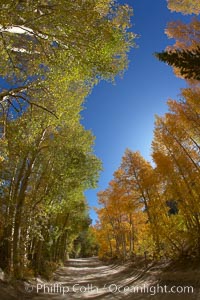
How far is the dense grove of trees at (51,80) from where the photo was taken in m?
6.77

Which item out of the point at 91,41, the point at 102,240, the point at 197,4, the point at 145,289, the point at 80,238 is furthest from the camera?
the point at 80,238

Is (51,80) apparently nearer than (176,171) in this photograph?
Yes

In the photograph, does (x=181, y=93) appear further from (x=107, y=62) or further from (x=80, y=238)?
(x=80, y=238)

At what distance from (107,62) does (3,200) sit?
325 inches

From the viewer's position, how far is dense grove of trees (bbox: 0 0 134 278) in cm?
677

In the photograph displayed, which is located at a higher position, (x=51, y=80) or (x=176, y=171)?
(x=51, y=80)

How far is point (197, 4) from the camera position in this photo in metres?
10.9

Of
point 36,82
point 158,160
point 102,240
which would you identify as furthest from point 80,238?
point 36,82

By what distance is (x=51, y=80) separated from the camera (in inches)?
364

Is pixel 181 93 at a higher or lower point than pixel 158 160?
higher

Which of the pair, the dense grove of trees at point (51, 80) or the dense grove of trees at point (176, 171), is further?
the dense grove of trees at point (176, 171)

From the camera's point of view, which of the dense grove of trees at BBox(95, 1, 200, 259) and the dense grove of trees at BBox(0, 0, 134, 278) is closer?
the dense grove of trees at BBox(0, 0, 134, 278)

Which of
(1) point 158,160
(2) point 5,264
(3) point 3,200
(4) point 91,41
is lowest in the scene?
(2) point 5,264

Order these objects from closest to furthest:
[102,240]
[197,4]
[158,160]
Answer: [197,4] → [158,160] → [102,240]
